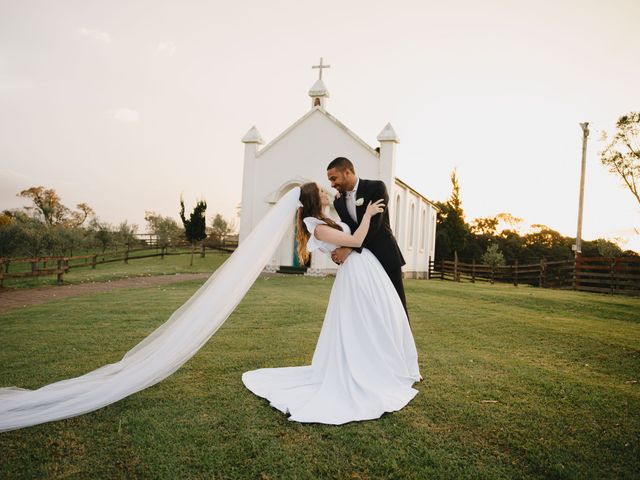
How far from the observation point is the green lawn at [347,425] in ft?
8.76

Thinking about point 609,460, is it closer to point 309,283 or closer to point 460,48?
point 309,283

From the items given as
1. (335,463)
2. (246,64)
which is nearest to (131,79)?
(246,64)

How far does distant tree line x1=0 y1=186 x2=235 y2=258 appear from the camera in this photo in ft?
93.6

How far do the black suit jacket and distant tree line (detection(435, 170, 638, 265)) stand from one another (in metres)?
29.4

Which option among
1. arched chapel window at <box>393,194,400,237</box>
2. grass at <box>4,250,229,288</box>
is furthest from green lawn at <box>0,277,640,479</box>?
arched chapel window at <box>393,194,400,237</box>

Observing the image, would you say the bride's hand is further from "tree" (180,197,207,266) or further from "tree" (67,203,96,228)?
"tree" (67,203,96,228)

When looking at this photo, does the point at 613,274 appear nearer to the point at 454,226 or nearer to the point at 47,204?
the point at 454,226

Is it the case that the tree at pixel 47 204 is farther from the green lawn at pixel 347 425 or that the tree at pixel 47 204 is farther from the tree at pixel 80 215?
the green lawn at pixel 347 425

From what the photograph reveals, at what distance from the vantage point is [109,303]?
34.8 feet

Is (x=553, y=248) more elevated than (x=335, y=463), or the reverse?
(x=553, y=248)

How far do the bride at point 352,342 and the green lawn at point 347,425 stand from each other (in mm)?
273

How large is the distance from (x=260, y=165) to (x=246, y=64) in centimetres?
693

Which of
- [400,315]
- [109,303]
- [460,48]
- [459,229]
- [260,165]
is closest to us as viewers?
[400,315]

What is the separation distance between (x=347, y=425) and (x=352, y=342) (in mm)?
941
